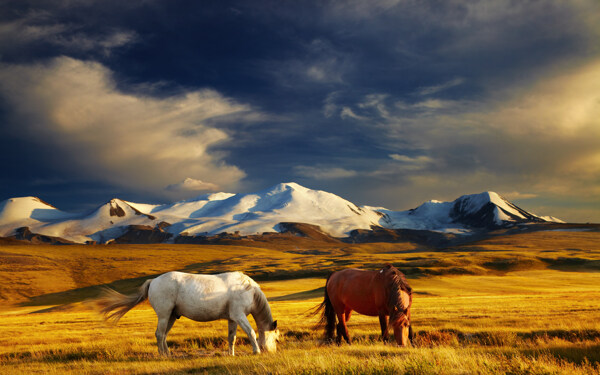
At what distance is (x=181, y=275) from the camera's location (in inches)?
521

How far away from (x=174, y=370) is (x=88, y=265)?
144475mm

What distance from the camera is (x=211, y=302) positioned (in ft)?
41.0

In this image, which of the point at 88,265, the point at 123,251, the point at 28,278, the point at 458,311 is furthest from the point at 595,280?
the point at 123,251

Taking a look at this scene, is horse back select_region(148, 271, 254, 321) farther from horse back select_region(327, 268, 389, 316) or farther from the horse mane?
the horse mane

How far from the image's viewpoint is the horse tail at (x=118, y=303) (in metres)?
13.5

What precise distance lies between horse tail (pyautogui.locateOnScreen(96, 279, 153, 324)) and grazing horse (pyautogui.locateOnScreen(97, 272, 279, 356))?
1.33 ft

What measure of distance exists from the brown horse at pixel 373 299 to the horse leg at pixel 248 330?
3.33m

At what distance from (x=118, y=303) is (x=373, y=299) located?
855 cm

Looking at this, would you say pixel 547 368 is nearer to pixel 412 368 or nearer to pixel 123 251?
pixel 412 368

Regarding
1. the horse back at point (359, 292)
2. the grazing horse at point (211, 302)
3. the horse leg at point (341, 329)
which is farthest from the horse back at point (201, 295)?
the horse leg at point (341, 329)

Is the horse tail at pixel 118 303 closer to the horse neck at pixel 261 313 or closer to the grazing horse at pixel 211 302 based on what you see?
the grazing horse at pixel 211 302

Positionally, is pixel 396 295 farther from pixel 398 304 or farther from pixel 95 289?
pixel 95 289

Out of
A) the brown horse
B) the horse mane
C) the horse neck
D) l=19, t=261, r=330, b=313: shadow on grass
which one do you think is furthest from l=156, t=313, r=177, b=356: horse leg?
l=19, t=261, r=330, b=313: shadow on grass

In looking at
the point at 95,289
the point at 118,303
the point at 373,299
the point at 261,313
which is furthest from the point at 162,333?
the point at 95,289
